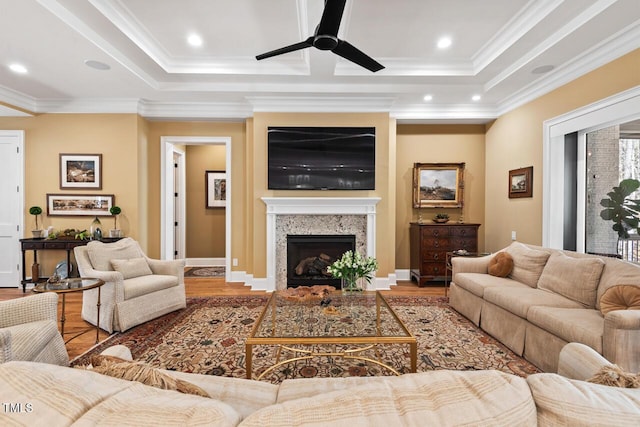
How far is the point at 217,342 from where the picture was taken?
9.31ft

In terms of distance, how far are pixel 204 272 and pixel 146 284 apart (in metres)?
2.68

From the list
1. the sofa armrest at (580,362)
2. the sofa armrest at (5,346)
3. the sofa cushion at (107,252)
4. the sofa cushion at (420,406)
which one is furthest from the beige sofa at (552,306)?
the sofa cushion at (107,252)

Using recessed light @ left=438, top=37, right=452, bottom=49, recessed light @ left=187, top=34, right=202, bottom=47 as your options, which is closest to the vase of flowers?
recessed light @ left=438, top=37, right=452, bottom=49

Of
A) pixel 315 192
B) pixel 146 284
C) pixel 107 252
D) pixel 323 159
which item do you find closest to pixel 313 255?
pixel 315 192

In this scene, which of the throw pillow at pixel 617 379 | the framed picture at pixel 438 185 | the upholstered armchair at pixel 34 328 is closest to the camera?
the throw pillow at pixel 617 379

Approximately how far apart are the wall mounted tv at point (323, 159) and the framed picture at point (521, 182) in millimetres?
2053

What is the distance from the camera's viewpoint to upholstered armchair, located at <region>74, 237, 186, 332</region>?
3016mm

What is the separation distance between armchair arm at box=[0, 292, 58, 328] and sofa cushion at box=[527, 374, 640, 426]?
7.61ft

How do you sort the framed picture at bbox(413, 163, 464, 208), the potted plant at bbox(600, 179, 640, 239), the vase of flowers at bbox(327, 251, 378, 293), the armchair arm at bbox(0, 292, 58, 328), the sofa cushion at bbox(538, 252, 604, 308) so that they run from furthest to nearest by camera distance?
the framed picture at bbox(413, 163, 464, 208) < the potted plant at bbox(600, 179, 640, 239) < the vase of flowers at bbox(327, 251, 378, 293) < the sofa cushion at bbox(538, 252, 604, 308) < the armchair arm at bbox(0, 292, 58, 328)

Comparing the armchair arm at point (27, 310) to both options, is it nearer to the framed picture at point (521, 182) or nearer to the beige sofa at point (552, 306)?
the beige sofa at point (552, 306)

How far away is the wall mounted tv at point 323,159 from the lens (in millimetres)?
4637

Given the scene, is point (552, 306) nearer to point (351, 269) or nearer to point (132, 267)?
point (351, 269)

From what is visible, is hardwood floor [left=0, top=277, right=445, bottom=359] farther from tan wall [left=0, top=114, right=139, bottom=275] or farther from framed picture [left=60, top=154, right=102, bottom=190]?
framed picture [left=60, top=154, right=102, bottom=190]

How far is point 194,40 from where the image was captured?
3.37m
